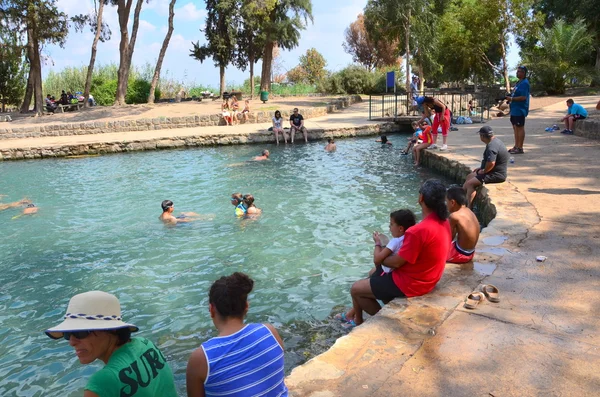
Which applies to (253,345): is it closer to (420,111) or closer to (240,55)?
(420,111)

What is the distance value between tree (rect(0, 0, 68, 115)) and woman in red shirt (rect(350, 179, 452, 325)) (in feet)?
91.0

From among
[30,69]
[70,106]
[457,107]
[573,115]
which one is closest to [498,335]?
[573,115]

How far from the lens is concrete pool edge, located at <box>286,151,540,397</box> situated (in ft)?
10.6

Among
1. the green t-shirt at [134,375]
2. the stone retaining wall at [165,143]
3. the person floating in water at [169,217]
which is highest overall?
the stone retaining wall at [165,143]

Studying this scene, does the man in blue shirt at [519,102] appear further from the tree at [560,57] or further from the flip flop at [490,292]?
the tree at [560,57]

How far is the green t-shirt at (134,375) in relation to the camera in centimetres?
229

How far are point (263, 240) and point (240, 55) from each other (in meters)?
30.4

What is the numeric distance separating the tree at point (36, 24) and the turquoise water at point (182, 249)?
48.7 ft

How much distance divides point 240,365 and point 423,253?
7.38ft

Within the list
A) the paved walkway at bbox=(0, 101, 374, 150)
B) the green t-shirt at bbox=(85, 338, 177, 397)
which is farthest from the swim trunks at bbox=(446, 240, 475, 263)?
the paved walkway at bbox=(0, 101, 374, 150)

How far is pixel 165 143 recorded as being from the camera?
66.0 feet

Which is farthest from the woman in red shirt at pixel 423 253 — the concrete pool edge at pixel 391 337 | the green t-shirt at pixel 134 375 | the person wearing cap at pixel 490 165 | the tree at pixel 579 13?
the tree at pixel 579 13

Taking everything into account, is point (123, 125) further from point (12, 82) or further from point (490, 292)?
point (490, 292)

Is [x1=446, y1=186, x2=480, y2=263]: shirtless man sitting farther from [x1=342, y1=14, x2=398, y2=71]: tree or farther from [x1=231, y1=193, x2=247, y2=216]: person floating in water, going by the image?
[x1=342, y1=14, x2=398, y2=71]: tree
